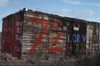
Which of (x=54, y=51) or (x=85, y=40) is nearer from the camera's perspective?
(x=54, y=51)

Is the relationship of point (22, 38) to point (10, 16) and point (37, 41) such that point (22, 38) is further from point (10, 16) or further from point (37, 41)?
point (10, 16)

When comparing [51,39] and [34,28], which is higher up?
[34,28]

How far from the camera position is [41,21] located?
14234 mm

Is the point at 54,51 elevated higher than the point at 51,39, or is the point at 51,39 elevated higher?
the point at 51,39

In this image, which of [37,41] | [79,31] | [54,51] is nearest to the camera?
[37,41]

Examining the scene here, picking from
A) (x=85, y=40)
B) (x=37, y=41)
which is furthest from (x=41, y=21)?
(x=85, y=40)

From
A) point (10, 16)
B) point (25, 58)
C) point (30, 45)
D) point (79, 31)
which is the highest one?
point (10, 16)

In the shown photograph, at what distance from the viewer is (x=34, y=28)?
1387 cm

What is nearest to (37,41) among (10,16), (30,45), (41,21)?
(30,45)

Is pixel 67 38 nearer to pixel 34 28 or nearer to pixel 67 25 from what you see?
pixel 67 25

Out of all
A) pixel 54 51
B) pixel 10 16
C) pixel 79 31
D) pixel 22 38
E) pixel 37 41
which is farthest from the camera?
pixel 79 31

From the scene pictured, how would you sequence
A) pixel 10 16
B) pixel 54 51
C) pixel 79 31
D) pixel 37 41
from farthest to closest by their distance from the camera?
pixel 79 31, pixel 10 16, pixel 54 51, pixel 37 41

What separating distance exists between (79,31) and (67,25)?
6.12 ft

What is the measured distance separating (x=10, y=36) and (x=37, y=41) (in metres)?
3.22
